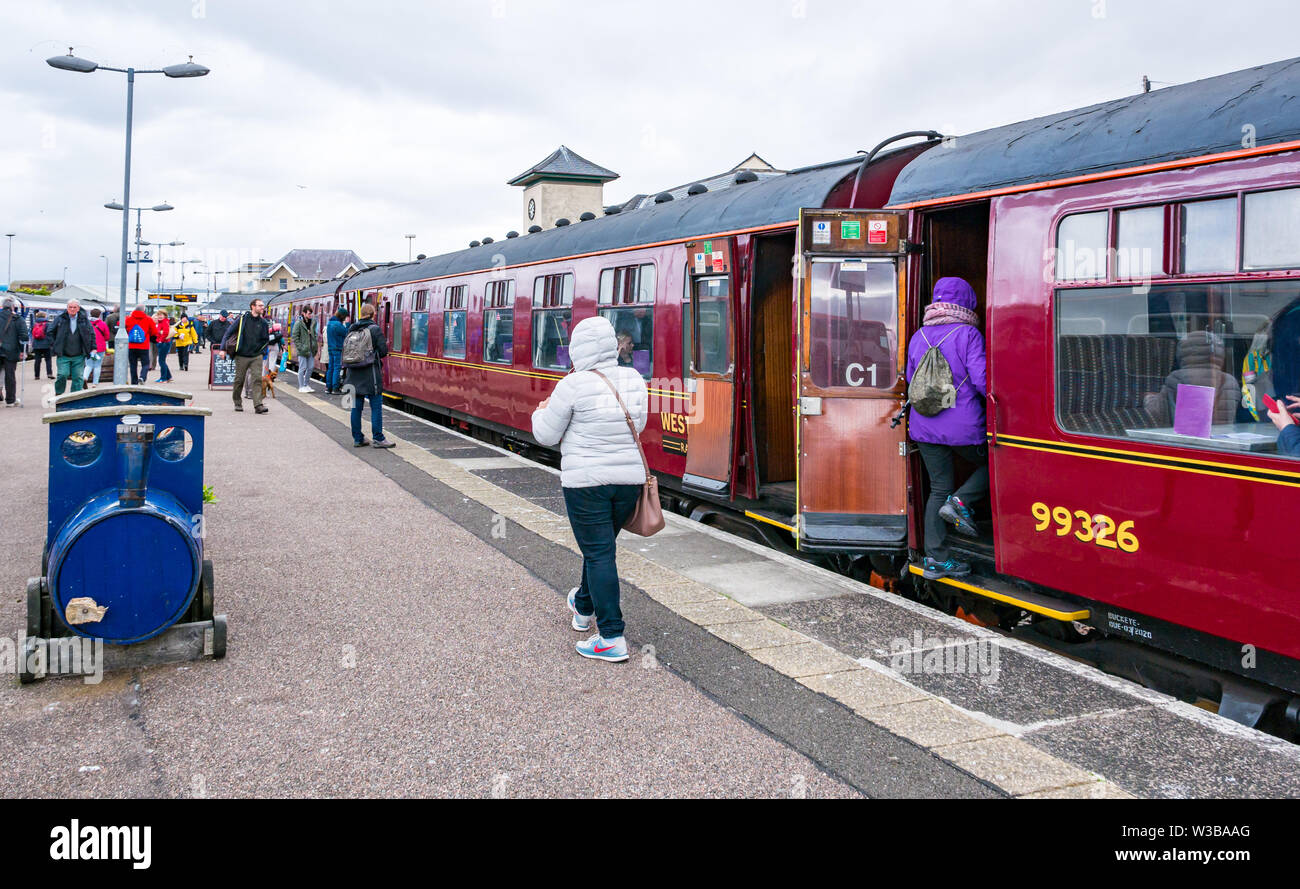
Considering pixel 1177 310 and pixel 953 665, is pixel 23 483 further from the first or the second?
pixel 1177 310

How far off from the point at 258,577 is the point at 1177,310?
552cm

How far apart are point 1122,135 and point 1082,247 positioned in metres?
0.57

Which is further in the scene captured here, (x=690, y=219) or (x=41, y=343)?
(x=41, y=343)

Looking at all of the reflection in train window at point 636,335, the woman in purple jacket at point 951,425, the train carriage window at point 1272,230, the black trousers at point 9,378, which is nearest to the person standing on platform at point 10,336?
the black trousers at point 9,378

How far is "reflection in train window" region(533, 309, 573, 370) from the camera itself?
37.7 feet

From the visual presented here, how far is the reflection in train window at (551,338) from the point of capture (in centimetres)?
1148

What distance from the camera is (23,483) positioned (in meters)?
9.38

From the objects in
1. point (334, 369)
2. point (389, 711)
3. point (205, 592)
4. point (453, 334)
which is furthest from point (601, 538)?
point (334, 369)

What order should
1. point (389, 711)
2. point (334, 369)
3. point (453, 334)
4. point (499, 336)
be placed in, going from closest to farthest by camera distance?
point (389, 711) → point (499, 336) → point (453, 334) → point (334, 369)

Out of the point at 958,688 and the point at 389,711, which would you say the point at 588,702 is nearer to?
the point at 389,711

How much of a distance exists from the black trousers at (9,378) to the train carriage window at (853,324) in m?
15.0

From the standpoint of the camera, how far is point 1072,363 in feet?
16.6
